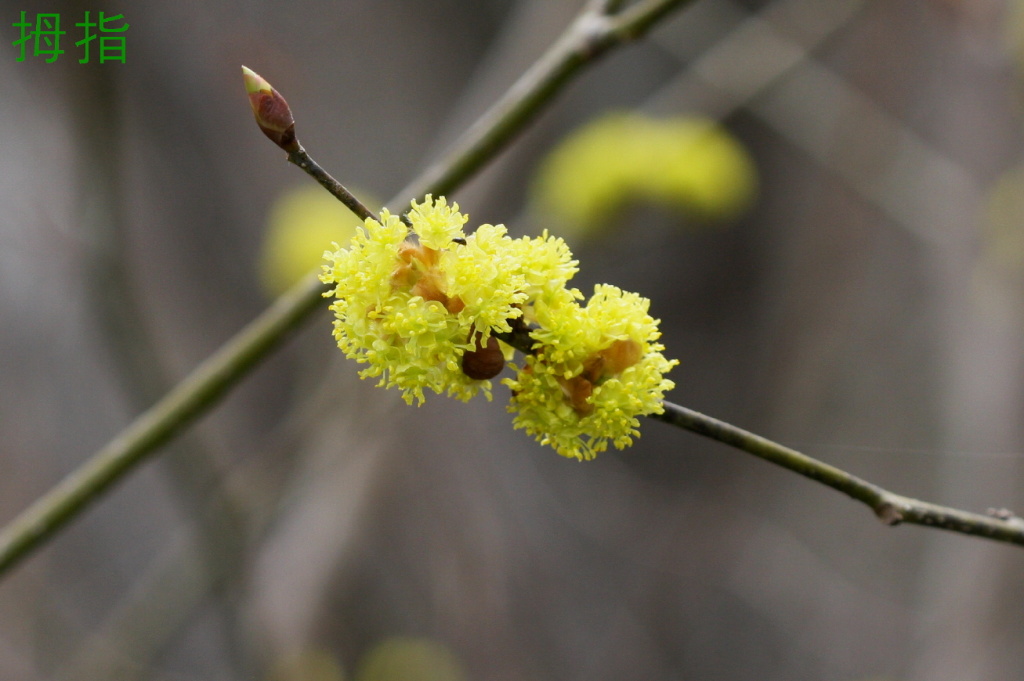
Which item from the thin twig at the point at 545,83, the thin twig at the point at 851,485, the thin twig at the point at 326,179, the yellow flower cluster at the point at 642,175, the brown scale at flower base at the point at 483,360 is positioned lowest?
the thin twig at the point at 326,179

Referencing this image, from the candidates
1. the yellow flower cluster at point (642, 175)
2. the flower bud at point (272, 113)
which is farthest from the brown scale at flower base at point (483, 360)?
the yellow flower cluster at point (642, 175)

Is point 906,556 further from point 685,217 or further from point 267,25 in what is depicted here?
point 267,25

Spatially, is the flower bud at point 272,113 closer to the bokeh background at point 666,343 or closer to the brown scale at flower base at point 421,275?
the brown scale at flower base at point 421,275

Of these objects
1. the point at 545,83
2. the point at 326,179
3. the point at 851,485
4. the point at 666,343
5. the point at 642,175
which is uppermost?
the point at 666,343

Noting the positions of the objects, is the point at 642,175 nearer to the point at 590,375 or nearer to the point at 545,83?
the point at 545,83

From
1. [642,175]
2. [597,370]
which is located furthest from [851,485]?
[642,175]

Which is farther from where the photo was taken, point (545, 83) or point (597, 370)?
point (545, 83)
